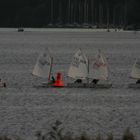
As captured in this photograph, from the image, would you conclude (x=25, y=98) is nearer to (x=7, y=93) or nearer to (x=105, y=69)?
(x=7, y=93)

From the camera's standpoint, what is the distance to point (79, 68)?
245 feet

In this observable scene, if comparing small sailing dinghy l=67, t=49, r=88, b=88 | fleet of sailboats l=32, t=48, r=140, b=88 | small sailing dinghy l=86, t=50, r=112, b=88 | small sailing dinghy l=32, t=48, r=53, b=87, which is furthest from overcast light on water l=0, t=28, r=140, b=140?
small sailing dinghy l=32, t=48, r=53, b=87

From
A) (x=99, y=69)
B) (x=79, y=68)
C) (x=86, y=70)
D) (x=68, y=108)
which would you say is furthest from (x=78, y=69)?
(x=68, y=108)

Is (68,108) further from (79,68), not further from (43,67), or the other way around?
(43,67)

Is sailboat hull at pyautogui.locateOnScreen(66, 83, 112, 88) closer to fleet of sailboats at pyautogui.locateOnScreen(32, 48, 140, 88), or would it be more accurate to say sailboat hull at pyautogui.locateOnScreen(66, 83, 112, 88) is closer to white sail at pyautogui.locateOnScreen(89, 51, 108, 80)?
fleet of sailboats at pyautogui.locateOnScreen(32, 48, 140, 88)

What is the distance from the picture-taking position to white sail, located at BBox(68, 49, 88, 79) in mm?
74375

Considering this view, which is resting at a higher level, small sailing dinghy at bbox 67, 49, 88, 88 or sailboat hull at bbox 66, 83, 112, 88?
small sailing dinghy at bbox 67, 49, 88, 88

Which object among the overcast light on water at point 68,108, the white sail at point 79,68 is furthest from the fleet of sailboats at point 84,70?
the overcast light on water at point 68,108

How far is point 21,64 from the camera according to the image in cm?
11531

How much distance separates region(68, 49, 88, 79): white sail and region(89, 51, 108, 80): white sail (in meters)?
0.59

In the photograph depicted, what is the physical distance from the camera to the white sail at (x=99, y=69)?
7425 centimetres

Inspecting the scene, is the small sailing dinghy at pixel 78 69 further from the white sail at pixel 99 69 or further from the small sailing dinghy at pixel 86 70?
the white sail at pixel 99 69

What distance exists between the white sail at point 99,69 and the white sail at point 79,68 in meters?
0.59

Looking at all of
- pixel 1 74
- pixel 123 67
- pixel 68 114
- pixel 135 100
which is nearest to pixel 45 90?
pixel 135 100
